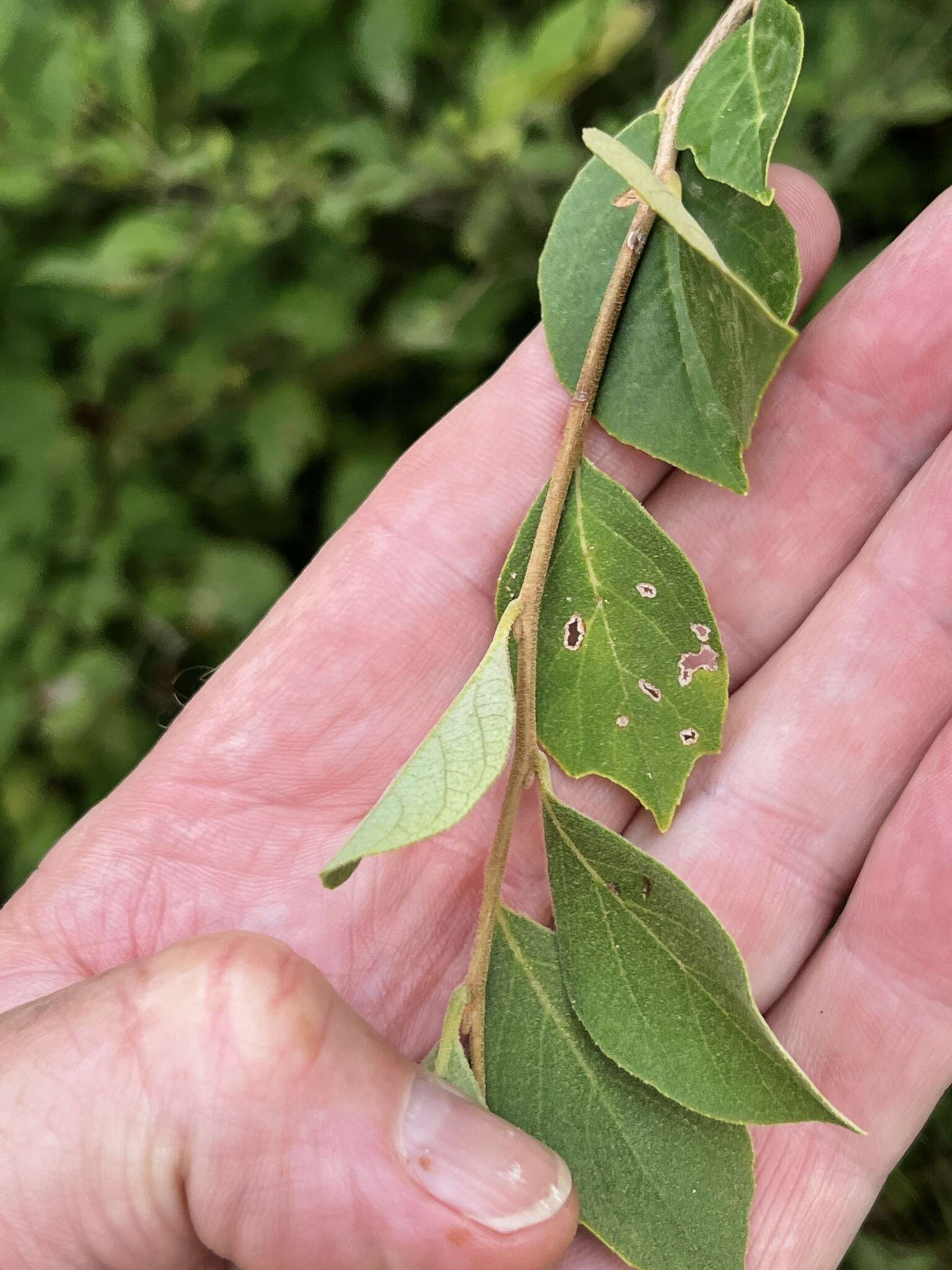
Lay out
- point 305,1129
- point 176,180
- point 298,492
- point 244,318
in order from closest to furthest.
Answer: point 305,1129 < point 176,180 < point 244,318 < point 298,492

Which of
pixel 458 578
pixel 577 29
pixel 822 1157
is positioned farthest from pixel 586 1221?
pixel 577 29

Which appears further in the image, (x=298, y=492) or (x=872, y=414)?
(x=298, y=492)

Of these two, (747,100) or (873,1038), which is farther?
(873,1038)

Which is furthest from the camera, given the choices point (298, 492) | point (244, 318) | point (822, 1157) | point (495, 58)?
point (298, 492)

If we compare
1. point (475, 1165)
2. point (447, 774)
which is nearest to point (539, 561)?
point (447, 774)

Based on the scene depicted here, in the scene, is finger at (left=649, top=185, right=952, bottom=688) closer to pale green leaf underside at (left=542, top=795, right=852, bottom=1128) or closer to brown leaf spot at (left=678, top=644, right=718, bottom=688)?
brown leaf spot at (left=678, top=644, right=718, bottom=688)

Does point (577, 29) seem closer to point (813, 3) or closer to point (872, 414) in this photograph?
point (813, 3)

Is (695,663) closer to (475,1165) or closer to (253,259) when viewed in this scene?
(475,1165)
